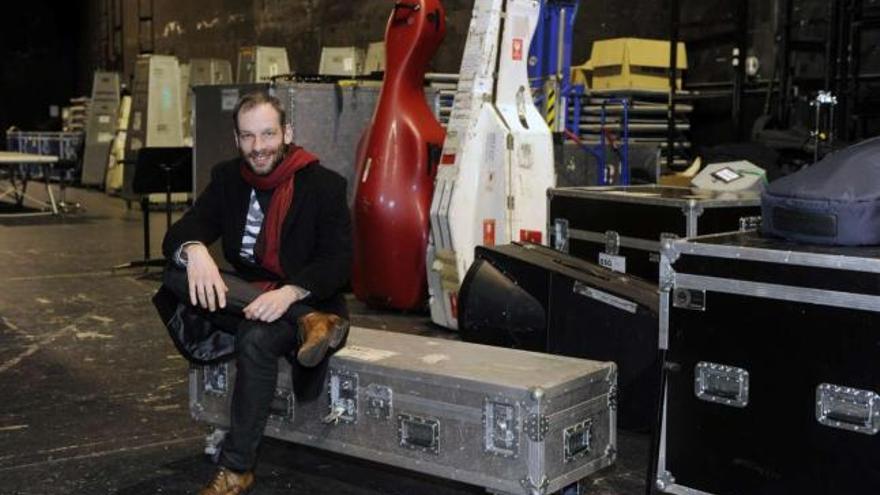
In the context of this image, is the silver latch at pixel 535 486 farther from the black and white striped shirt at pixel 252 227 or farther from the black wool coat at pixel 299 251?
the black and white striped shirt at pixel 252 227

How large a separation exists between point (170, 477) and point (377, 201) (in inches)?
119

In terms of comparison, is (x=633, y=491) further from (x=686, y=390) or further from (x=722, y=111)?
(x=722, y=111)

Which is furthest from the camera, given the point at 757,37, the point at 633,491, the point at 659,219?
the point at 757,37

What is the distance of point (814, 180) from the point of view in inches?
115

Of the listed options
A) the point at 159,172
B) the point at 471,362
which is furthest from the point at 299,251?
the point at 159,172

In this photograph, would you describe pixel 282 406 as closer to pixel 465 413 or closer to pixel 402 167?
pixel 465 413

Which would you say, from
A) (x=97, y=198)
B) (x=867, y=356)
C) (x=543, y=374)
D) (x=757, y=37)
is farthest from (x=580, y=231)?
(x=97, y=198)

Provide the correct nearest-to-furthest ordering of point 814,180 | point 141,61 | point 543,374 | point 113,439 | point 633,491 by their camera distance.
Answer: point 814,180
point 543,374
point 633,491
point 113,439
point 141,61

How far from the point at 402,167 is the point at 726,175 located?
193 centimetres

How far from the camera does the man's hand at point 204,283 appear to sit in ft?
10.9

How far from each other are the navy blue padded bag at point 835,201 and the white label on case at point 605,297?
1.05 meters

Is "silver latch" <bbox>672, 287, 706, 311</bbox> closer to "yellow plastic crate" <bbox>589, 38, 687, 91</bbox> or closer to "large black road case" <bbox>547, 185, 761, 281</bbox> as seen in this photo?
"large black road case" <bbox>547, 185, 761, 281</bbox>

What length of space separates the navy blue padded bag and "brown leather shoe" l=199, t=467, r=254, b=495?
5.90 ft

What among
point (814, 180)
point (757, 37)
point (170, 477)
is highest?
point (757, 37)
